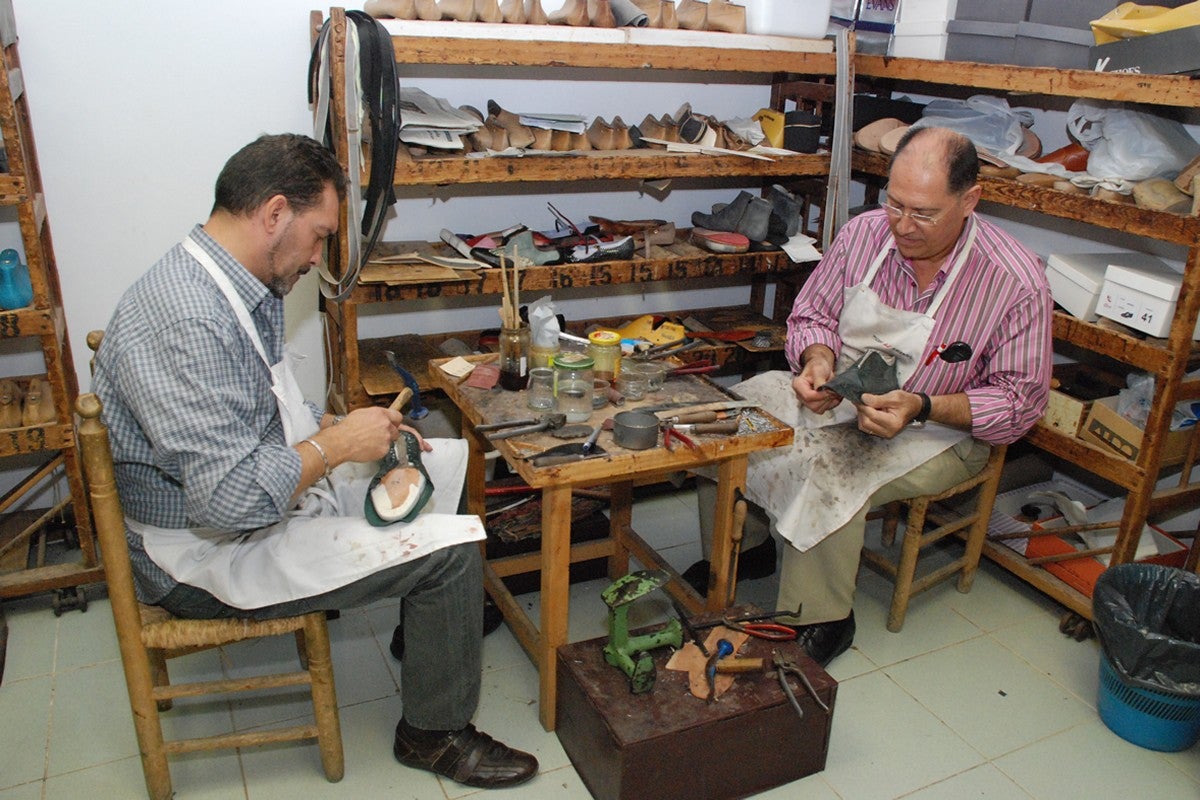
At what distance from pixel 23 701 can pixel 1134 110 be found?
3.98 metres

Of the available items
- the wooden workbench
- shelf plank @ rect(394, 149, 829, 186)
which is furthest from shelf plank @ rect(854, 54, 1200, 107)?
the wooden workbench

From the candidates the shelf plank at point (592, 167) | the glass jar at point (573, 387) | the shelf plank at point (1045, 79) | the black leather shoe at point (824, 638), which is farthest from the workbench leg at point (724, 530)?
the shelf plank at point (1045, 79)

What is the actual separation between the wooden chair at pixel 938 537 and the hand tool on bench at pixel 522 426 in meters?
1.29

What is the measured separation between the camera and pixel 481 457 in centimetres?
290

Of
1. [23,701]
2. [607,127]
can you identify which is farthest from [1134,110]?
[23,701]

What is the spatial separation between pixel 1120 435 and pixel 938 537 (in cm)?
67

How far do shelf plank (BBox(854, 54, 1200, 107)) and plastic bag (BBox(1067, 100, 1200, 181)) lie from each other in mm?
112

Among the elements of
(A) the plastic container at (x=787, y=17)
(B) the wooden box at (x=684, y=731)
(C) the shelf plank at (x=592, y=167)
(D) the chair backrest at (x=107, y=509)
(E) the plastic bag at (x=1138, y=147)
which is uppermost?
(A) the plastic container at (x=787, y=17)

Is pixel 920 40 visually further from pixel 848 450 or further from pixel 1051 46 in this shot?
pixel 848 450

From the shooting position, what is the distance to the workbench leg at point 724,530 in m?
2.58

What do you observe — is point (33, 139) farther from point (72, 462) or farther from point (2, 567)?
point (2, 567)

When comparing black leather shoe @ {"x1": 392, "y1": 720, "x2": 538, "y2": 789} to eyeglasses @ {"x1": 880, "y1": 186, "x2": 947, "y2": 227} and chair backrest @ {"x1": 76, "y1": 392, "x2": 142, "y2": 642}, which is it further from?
eyeglasses @ {"x1": 880, "y1": 186, "x2": 947, "y2": 227}

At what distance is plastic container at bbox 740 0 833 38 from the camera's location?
3.51 metres

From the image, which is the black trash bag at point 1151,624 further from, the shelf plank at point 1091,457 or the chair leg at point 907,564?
the chair leg at point 907,564
